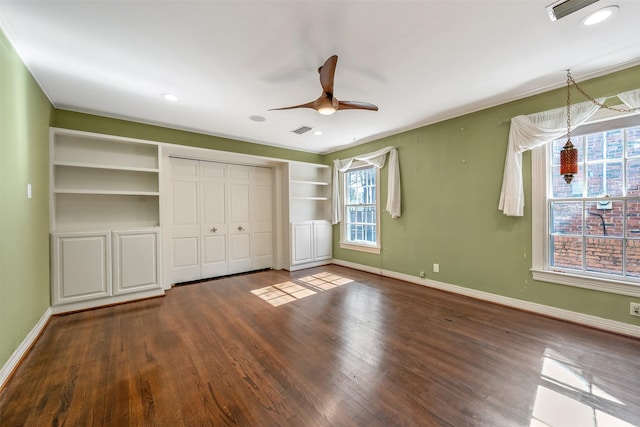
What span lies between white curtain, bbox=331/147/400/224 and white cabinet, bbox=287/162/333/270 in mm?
339

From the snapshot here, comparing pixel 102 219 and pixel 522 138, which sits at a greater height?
pixel 522 138

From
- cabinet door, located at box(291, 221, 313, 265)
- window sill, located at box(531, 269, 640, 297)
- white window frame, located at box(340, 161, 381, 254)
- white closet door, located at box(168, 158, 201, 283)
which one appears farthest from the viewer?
cabinet door, located at box(291, 221, 313, 265)

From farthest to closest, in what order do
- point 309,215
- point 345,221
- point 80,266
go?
point 309,215
point 345,221
point 80,266

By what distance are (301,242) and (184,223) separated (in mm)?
2161

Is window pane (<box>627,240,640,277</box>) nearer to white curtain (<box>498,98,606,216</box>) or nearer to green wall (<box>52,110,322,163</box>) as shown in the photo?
white curtain (<box>498,98,606,216</box>)

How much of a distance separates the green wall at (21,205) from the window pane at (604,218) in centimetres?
512

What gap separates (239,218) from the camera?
16.2ft

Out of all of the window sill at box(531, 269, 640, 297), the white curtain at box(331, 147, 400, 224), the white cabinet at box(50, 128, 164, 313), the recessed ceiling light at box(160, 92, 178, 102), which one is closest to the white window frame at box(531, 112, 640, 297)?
the window sill at box(531, 269, 640, 297)

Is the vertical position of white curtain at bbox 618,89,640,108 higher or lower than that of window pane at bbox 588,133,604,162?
higher

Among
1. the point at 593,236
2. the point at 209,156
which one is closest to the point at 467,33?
the point at 593,236

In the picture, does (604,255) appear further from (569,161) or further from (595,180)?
(569,161)

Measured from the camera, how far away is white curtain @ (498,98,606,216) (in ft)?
8.71

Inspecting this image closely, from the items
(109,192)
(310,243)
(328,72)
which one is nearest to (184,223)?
(109,192)

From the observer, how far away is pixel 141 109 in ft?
10.9
